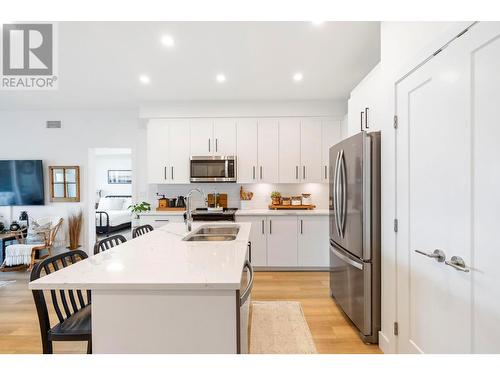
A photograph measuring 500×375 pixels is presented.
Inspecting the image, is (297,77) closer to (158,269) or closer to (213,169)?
(213,169)

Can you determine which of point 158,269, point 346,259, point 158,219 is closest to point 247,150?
point 158,219

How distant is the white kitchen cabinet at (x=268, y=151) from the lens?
4543 mm

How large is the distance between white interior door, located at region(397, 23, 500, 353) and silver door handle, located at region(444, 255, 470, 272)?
0.02 metres

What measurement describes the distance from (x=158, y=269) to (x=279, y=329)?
63.5 inches

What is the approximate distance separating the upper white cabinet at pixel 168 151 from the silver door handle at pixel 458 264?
3.88 metres

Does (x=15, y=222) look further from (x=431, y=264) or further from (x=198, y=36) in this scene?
(x=431, y=264)

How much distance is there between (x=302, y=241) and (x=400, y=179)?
2.52 metres

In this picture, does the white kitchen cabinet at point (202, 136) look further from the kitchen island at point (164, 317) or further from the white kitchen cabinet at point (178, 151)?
Result: the kitchen island at point (164, 317)

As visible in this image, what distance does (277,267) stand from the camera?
4270mm

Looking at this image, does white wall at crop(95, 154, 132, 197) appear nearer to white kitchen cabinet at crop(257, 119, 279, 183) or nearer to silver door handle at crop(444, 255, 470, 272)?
white kitchen cabinet at crop(257, 119, 279, 183)

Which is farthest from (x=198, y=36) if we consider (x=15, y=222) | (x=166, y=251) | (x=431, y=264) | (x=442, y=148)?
(x=15, y=222)

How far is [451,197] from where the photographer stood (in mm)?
1378

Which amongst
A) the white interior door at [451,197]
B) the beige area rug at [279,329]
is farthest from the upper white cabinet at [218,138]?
the white interior door at [451,197]

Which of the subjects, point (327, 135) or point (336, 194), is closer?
point (336, 194)
